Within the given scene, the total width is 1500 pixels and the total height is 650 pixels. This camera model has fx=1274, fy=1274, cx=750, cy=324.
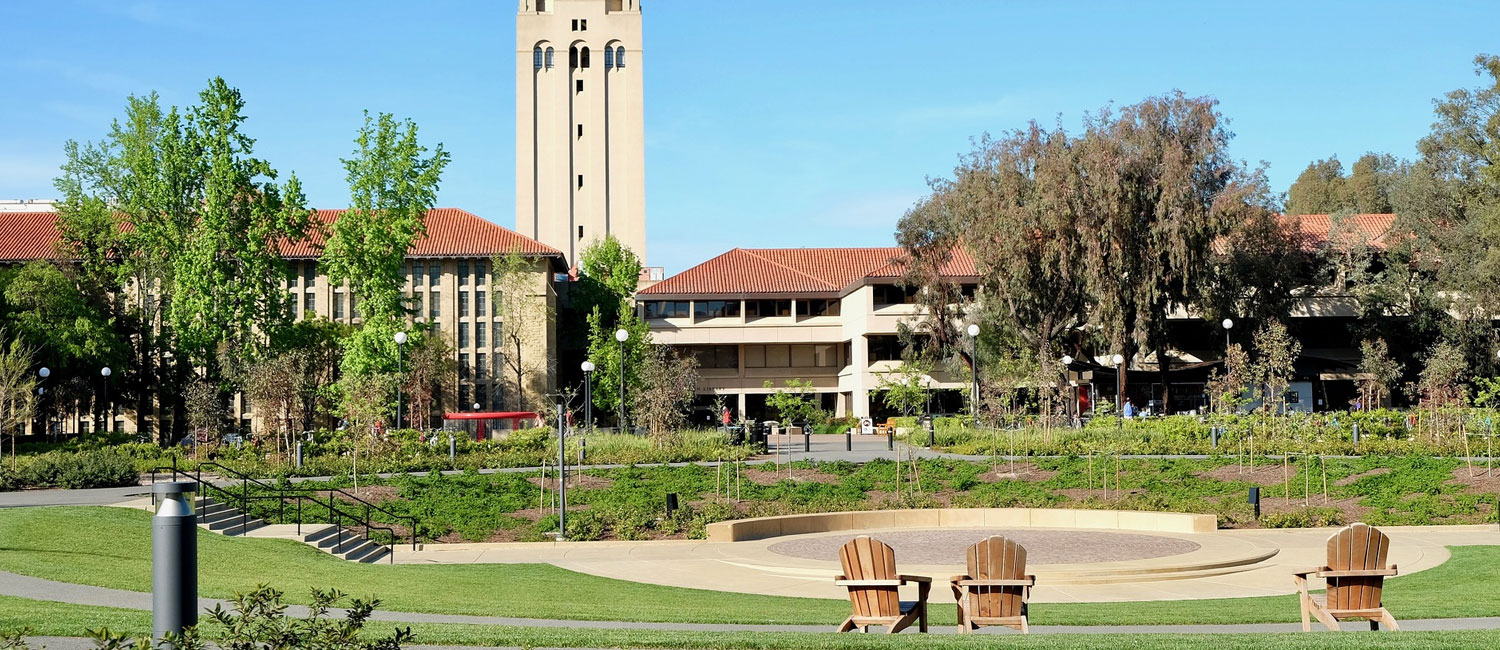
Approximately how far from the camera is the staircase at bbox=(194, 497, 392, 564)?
2019 cm

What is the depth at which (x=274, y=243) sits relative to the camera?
48.9 m

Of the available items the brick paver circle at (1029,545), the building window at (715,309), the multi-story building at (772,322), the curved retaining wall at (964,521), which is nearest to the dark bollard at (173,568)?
the brick paver circle at (1029,545)

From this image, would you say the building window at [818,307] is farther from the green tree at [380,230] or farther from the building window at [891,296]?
the green tree at [380,230]

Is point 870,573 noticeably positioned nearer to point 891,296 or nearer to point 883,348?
point 891,296

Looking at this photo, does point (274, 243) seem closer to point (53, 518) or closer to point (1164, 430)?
point (53, 518)

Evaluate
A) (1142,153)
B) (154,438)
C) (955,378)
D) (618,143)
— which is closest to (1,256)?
(154,438)

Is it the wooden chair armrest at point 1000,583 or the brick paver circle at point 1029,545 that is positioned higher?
the wooden chair armrest at point 1000,583

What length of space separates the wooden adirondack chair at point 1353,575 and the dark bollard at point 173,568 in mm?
8873

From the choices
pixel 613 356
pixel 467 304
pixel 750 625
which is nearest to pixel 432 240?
pixel 467 304

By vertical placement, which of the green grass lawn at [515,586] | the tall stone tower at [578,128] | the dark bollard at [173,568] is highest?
the tall stone tower at [578,128]

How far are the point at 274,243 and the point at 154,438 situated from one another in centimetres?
870

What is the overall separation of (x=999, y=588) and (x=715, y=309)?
59503 mm

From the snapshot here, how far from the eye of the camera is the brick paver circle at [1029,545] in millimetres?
17750

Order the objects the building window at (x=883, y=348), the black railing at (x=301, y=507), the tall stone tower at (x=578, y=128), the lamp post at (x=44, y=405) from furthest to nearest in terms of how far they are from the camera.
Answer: the tall stone tower at (x=578, y=128)
the building window at (x=883, y=348)
the lamp post at (x=44, y=405)
the black railing at (x=301, y=507)
